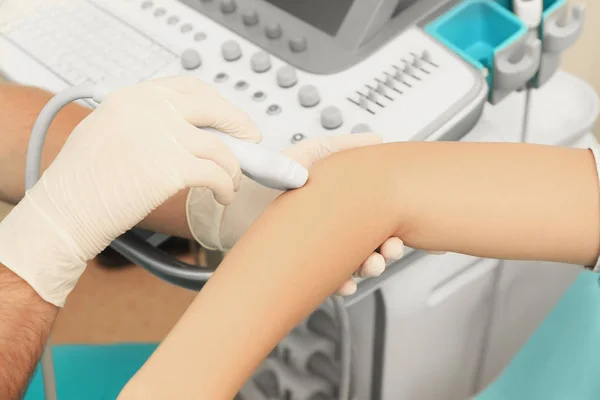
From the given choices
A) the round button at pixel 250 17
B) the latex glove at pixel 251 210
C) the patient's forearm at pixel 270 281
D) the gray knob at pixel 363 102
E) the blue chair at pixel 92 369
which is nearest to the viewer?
the patient's forearm at pixel 270 281

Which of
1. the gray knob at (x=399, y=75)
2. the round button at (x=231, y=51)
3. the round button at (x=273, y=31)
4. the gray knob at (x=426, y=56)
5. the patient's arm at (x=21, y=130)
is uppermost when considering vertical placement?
the gray knob at (x=426, y=56)

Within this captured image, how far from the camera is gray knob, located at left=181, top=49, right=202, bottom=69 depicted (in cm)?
80

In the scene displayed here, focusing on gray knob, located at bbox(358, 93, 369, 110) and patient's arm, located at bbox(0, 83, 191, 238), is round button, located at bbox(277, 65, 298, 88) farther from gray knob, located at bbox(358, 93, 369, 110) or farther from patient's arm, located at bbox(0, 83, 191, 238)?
patient's arm, located at bbox(0, 83, 191, 238)

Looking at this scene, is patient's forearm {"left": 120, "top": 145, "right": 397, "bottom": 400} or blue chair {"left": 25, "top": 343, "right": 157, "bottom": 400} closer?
patient's forearm {"left": 120, "top": 145, "right": 397, "bottom": 400}

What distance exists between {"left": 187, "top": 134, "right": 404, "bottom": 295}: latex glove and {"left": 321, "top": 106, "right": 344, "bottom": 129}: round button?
0.05 meters

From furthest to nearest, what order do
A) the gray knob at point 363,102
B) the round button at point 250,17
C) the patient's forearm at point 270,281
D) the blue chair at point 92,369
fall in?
the blue chair at point 92,369 < the round button at point 250,17 < the gray knob at point 363,102 < the patient's forearm at point 270,281

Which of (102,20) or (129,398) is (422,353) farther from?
(102,20)

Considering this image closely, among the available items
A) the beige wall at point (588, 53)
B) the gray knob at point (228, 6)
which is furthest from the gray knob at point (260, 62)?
the beige wall at point (588, 53)

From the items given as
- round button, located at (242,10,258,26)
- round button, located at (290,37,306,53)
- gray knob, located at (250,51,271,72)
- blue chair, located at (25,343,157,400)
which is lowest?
blue chair, located at (25,343,157,400)

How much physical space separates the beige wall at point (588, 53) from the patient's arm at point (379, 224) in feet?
1.85

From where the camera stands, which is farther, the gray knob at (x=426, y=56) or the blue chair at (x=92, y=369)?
the blue chair at (x=92, y=369)

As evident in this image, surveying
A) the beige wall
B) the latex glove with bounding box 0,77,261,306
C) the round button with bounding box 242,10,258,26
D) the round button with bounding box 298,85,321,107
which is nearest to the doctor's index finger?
the latex glove with bounding box 0,77,261,306

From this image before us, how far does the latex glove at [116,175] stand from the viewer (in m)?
0.58

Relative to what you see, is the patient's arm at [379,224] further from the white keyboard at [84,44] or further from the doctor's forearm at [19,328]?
the white keyboard at [84,44]
